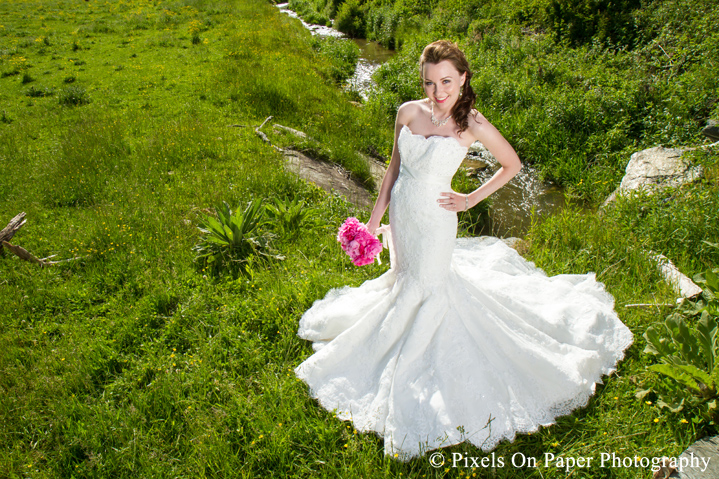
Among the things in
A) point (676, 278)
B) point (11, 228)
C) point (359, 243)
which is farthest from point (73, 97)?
point (676, 278)

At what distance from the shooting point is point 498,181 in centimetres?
355

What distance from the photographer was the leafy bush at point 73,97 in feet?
38.0

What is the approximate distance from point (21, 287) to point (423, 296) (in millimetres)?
4997

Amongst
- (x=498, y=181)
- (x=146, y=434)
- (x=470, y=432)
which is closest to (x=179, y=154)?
(x=146, y=434)

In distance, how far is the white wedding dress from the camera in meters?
3.19

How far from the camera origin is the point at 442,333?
359cm

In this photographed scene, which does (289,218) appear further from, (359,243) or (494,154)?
(494,154)

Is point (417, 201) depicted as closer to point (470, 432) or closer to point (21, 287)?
point (470, 432)

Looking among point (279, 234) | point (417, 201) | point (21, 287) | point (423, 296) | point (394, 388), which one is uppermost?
point (417, 201)

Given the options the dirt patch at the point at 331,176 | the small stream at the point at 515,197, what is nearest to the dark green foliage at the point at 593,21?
the small stream at the point at 515,197

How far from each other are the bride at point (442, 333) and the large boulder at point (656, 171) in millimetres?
4011

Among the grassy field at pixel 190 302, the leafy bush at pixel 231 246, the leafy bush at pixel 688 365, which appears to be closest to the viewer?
the leafy bush at pixel 688 365

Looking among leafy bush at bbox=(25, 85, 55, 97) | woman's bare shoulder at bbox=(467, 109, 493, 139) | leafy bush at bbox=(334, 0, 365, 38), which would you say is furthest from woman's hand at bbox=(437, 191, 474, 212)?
leafy bush at bbox=(334, 0, 365, 38)

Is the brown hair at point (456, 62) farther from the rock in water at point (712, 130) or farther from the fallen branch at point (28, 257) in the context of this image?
the rock in water at point (712, 130)
